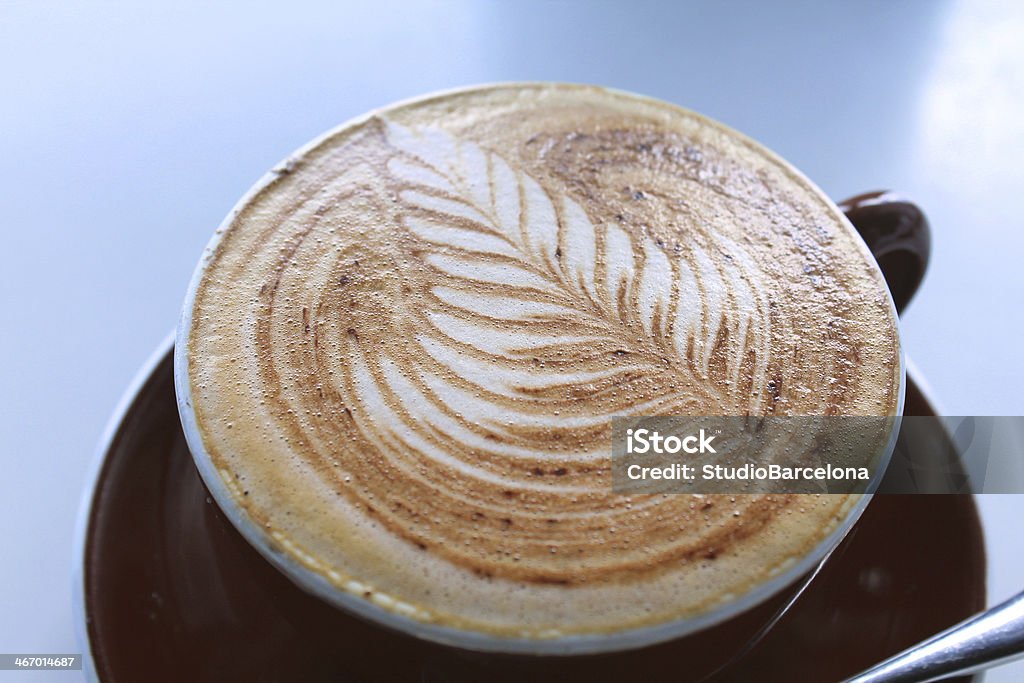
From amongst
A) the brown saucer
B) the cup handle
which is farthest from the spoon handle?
the cup handle

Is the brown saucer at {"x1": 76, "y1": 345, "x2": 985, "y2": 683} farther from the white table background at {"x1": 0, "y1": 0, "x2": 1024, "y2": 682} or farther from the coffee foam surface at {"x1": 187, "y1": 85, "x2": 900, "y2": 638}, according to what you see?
the white table background at {"x1": 0, "y1": 0, "x2": 1024, "y2": 682}

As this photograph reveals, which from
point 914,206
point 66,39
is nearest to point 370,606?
point 914,206

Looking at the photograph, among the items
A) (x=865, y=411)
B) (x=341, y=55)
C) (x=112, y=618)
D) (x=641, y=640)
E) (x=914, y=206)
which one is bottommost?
(x=112, y=618)

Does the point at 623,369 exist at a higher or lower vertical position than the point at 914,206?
lower

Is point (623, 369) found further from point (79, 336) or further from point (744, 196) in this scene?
point (79, 336)

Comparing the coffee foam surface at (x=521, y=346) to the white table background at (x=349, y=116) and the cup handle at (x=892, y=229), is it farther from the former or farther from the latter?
the white table background at (x=349, y=116)

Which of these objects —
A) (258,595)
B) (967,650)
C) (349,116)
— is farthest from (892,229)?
(349,116)
